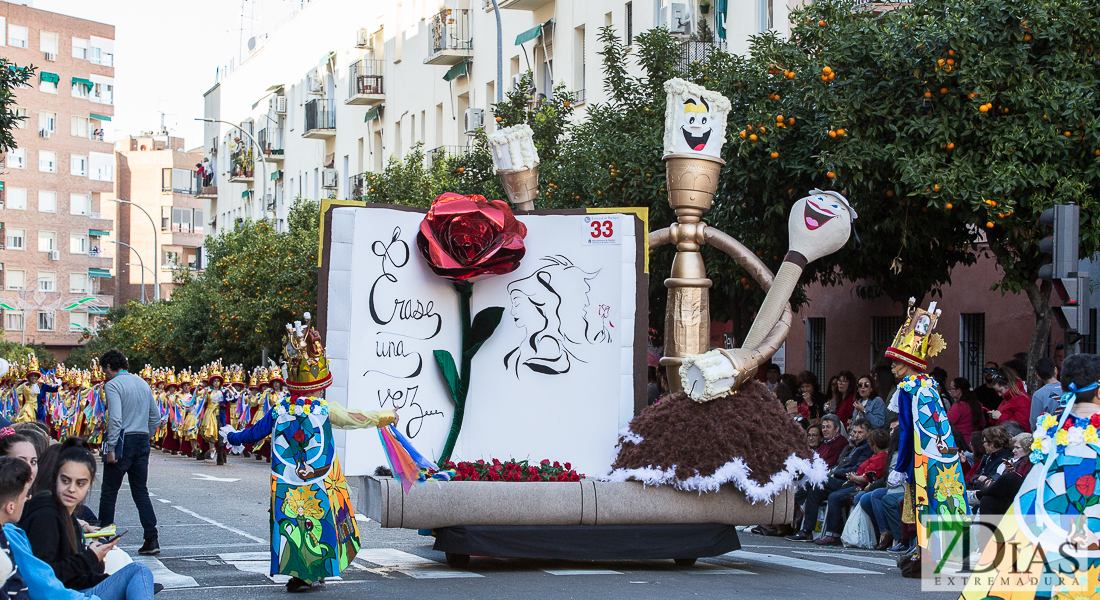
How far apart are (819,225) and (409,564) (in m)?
4.00

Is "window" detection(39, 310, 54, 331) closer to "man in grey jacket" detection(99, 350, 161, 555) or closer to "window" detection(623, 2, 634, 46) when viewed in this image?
"window" detection(623, 2, 634, 46)

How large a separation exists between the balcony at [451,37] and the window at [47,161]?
44453 millimetres

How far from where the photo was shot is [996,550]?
8.79 meters

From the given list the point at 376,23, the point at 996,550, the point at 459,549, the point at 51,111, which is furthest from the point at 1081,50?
the point at 51,111

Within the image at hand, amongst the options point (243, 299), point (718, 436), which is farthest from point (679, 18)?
point (718, 436)

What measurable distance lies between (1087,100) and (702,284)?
482 cm

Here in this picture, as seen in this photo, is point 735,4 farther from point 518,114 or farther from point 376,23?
point 376,23

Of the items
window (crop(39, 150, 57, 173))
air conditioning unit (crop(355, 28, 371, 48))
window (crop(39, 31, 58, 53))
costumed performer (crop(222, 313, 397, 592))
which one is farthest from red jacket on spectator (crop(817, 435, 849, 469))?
window (crop(39, 31, 58, 53))

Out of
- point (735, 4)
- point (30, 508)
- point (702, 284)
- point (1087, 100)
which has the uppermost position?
point (735, 4)

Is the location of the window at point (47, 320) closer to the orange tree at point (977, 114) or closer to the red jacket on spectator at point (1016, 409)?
the orange tree at point (977, 114)

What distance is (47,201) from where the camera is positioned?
77688 mm

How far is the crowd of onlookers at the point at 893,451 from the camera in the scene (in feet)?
39.0

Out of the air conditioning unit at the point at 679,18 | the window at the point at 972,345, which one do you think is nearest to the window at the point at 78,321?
the air conditioning unit at the point at 679,18

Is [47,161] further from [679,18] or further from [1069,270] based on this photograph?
[1069,270]
